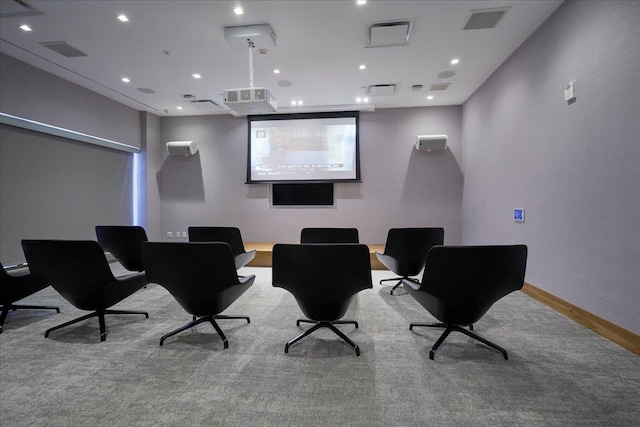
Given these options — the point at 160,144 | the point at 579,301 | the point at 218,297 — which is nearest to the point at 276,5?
the point at 218,297

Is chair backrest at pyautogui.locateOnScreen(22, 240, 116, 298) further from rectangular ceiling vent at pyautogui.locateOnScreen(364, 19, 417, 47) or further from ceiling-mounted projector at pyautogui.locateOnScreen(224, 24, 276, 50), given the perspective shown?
rectangular ceiling vent at pyautogui.locateOnScreen(364, 19, 417, 47)

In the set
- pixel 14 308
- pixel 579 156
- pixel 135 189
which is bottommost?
pixel 14 308

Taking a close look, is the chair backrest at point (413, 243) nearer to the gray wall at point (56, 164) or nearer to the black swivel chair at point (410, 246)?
the black swivel chair at point (410, 246)

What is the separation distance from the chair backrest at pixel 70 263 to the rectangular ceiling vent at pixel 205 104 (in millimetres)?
4448

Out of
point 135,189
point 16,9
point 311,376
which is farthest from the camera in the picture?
point 135,189

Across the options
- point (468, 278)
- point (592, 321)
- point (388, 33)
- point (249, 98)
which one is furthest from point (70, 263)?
point (592, 321)

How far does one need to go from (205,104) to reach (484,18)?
A: 17.2 feet

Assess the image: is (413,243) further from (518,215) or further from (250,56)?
(250,56)

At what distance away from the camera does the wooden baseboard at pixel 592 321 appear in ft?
7.32

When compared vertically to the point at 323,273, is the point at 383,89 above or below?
above

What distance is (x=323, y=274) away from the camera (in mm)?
2012

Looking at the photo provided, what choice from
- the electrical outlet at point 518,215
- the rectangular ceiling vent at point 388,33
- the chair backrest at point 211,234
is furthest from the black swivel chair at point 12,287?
the electrical outlet at point 518,215

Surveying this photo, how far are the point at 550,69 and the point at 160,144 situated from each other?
25.0ft

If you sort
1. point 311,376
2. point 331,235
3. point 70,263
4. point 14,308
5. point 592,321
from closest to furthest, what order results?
point 311,376
point 70,263
point 592,321
point 14,308
point 331,235
